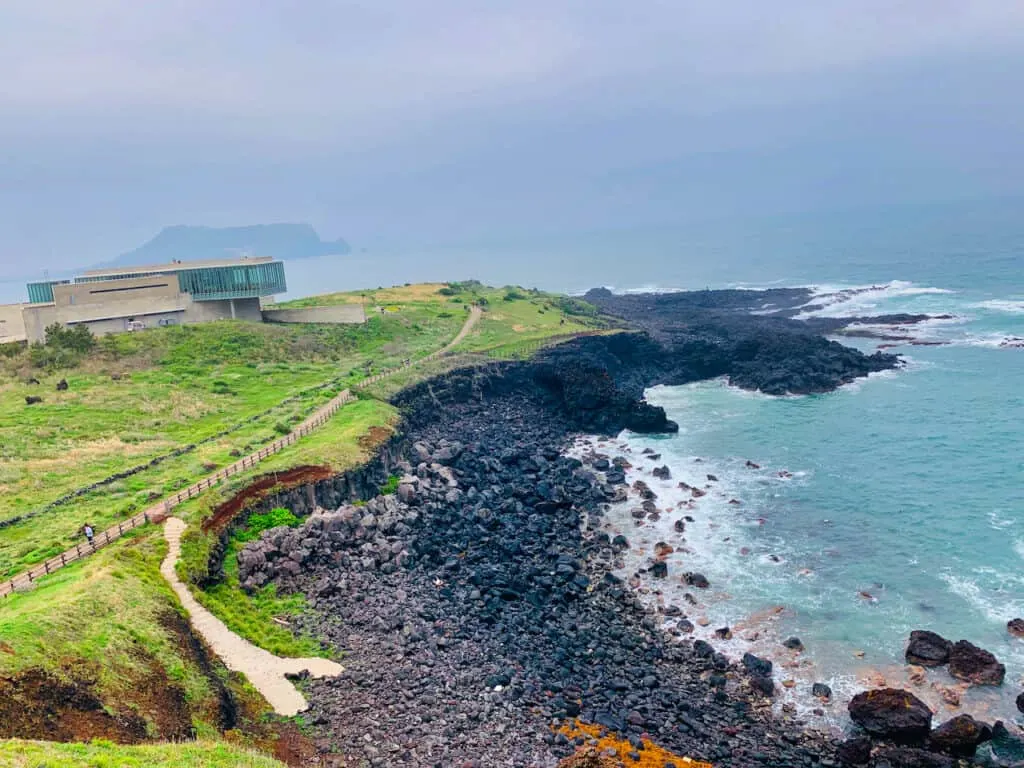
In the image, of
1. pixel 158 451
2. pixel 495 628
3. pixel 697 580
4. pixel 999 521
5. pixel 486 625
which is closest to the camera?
pixel 495 628

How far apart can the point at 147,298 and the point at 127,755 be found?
7083cm

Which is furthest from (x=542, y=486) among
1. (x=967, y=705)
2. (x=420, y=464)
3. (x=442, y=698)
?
(x=967, y=705)

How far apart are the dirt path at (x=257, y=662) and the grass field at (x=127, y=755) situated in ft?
16.7

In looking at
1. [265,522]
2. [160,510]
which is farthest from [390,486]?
[160,510]

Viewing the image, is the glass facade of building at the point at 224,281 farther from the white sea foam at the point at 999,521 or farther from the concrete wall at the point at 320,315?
the white sea foam at the point at 999,521

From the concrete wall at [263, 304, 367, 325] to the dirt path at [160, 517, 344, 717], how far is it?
61627 millimetres

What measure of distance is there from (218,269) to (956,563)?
75.9 meters

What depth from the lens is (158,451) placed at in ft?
154

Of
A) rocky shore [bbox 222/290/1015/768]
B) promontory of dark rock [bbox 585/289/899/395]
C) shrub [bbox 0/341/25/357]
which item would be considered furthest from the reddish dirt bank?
promontory of dark rock [bbox 585/289/899/395]

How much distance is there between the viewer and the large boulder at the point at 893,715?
2612cm

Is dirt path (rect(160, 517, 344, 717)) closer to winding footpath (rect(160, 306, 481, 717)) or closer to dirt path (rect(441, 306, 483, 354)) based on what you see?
winding footpath (rect(160, 306, 481, 717))

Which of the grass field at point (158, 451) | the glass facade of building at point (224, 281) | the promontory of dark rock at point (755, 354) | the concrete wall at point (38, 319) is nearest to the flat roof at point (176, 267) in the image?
the glass facade of building at point (224, 281)

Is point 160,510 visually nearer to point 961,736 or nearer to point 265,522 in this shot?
point 265,522

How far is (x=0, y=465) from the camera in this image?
141 ft
